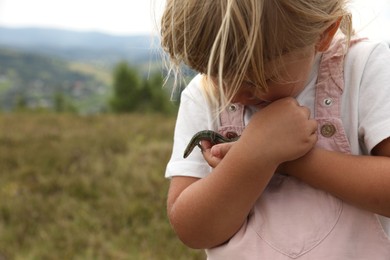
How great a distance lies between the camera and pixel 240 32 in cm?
107

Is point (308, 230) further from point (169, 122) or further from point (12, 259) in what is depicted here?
point (169, 122)

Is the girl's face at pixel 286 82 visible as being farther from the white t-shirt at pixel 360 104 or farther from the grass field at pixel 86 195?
the grass field at pixel 86 195

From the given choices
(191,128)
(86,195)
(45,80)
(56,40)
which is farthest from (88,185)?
(56,40)

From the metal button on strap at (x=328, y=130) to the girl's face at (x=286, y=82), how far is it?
110 mm

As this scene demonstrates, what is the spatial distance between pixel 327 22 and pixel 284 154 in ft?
0.99

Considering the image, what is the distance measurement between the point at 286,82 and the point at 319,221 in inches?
12.8

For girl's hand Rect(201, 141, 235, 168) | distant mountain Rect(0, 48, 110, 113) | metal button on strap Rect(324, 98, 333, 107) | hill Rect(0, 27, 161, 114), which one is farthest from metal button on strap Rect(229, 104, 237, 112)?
distant mountain Rect(0, 48, 110, 113)

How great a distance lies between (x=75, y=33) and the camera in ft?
540

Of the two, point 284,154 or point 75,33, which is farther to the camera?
point 75,33

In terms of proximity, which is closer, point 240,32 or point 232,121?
point 240,32

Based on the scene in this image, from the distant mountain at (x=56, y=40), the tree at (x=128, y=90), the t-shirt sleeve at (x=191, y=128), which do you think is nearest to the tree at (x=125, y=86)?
the tree at (x=128, y=90)

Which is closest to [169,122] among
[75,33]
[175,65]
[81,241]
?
[81,241]

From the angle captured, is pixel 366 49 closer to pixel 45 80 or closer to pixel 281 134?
pixel 281 134

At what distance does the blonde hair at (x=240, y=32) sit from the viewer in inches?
41.8
